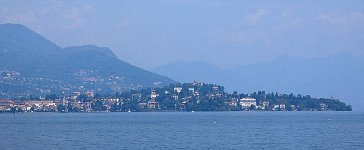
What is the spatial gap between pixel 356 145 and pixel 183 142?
14353 mm

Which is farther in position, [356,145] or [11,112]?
[11,112]

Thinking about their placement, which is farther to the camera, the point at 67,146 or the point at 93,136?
the point at 93,136

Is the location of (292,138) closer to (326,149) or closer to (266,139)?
(266,139)

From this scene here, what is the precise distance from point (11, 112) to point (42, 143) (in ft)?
446

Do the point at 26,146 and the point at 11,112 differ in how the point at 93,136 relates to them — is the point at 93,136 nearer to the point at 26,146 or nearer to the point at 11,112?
the point at 26,146

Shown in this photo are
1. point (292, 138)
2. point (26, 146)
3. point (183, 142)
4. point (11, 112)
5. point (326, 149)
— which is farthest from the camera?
point (11, 112)

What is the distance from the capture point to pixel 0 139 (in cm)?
6762

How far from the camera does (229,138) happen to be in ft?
226

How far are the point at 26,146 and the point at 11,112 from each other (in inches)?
5454

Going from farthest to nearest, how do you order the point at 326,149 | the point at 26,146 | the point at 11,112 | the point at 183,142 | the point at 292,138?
the point at 11,112 < the point at 292,138 < the point at 183,142 < the point at 26,146 < the point at 326,149

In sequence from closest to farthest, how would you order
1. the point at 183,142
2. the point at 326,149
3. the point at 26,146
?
the point at 326,149 < the point at 26,146 < the point at 183,142

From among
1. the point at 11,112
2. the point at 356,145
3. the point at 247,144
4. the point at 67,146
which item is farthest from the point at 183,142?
the point at 11,112

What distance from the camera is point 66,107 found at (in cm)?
19925

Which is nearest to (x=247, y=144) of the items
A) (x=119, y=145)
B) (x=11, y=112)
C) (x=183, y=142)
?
(x=183, y=142)
